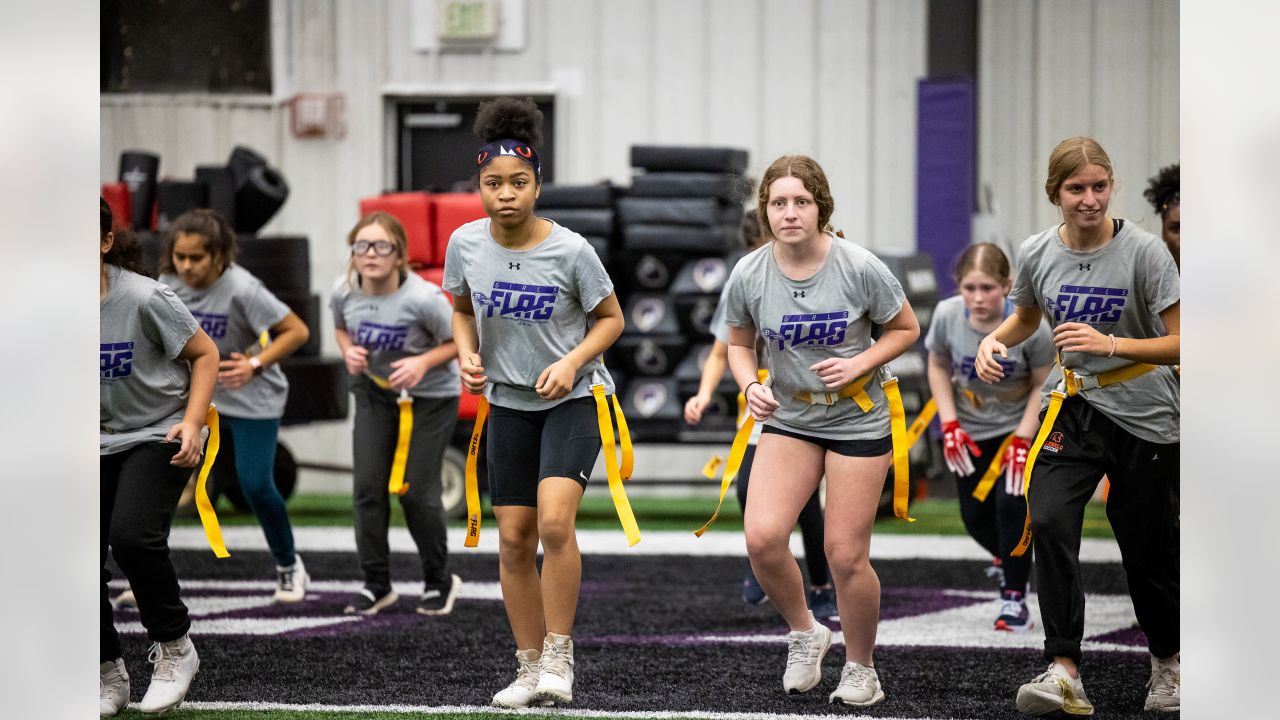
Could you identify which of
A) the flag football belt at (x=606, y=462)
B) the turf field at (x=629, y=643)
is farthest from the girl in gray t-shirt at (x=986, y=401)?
the flag football belt at (x=606, y=462)

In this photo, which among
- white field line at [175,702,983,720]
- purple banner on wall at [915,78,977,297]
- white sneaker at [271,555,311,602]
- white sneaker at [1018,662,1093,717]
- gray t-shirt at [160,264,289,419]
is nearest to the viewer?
white sneaker at [1018,662,1093,717]

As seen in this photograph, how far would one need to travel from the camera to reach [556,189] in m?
10.7

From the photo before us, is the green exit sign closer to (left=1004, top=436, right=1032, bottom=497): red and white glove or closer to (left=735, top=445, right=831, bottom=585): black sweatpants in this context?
(left=735, top=445, right=831, bottom=585): black sweatpants

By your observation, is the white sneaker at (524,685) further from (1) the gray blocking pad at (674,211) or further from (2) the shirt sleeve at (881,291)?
(1) the gray blocking pad at (674,211)

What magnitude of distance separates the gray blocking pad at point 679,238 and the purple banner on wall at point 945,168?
8.63 feet

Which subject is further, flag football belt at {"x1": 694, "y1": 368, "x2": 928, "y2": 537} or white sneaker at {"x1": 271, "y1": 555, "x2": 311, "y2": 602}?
white sneaker at {"x1": 271, "y1": 555, "x2": 311, "y2": 602}

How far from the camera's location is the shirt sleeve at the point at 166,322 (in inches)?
181

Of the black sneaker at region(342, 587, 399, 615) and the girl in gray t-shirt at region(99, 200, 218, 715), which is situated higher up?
the girl in gray t-shirt at region(99, 200, 218, 715)

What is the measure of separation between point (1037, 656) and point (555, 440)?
2087 millimetres

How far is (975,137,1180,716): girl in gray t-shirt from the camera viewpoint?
171 inches

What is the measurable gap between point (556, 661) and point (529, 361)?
864 millimetres

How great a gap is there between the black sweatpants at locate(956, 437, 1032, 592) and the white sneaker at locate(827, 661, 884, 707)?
5.30 ft

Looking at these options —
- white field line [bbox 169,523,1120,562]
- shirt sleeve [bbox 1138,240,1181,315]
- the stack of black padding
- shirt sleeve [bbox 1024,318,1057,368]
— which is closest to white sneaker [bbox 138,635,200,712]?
shirt sleeve [bbox 1138,240,1181,315]
